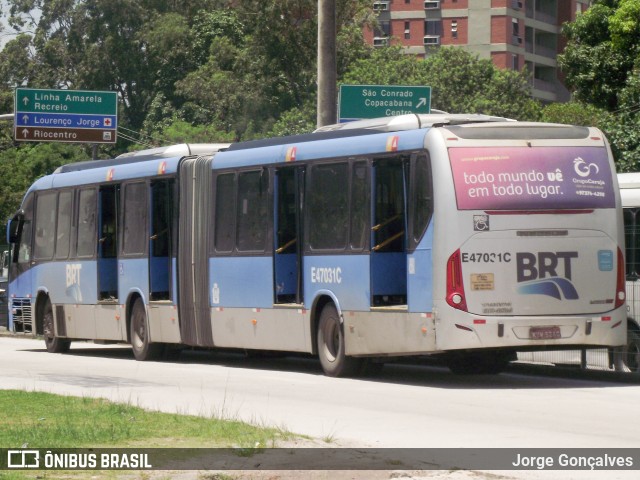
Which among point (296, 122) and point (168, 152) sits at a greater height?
point (296, 122)

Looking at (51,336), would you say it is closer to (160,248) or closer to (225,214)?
(160,248)

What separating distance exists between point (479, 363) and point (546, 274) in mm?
2701

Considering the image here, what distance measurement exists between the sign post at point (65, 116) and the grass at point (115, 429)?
27581 millimetres

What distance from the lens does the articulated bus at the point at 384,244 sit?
56.1 ft

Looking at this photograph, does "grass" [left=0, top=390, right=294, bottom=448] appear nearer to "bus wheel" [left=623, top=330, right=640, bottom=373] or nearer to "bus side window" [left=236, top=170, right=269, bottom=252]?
"bus side window" [left=236, top=170, right=269, bottom=252]

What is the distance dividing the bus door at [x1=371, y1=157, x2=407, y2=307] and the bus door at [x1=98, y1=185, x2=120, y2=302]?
323 inches

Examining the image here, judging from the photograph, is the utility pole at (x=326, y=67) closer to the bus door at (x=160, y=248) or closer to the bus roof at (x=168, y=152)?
the bus roof at (x=168, y=152)

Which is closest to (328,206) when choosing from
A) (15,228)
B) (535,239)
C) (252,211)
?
(252,211)

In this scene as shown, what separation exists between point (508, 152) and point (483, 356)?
122 inches

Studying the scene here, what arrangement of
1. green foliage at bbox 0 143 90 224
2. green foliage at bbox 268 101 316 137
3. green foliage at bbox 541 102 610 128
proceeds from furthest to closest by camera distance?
1. green foliage at bbox 541 102 610 128
2. green foliage at bbox 0 143 90 224
3. green foliage at bbox 268 101 316 137

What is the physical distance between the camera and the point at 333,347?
63.8ft

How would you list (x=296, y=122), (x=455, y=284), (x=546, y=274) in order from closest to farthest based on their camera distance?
(x=455, y=284) < (x=546, y=274) < (x=296, y=122)

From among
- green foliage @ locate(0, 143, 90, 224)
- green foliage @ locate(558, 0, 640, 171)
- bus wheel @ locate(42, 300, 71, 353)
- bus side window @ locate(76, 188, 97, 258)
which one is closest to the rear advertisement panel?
bus side window @ locate(76, 188, 97, 258)

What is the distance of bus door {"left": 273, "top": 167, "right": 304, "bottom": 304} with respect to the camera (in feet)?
66.7
